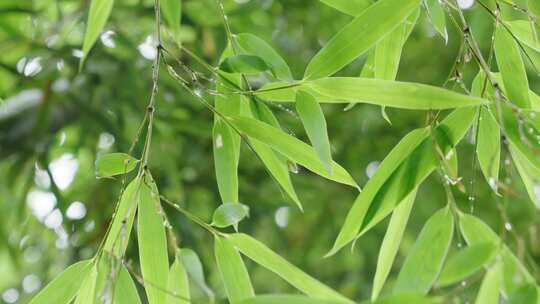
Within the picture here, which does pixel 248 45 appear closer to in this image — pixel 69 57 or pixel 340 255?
pixel 69 57

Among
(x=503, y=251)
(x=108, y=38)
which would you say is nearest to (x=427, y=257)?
(x=503, y=251)

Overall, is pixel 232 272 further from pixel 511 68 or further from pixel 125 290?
pixel 511 68

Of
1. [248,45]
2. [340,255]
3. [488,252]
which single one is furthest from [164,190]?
[488,252]

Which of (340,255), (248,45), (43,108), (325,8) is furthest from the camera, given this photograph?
(340,255)

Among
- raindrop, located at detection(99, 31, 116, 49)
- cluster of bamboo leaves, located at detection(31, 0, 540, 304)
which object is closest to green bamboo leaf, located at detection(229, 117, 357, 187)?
cluster of bamboo leaves, located at detection(31, 0, 540, 304)

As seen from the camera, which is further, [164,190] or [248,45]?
[164,190]

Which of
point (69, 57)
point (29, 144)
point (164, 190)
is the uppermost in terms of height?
point (69, 57)
